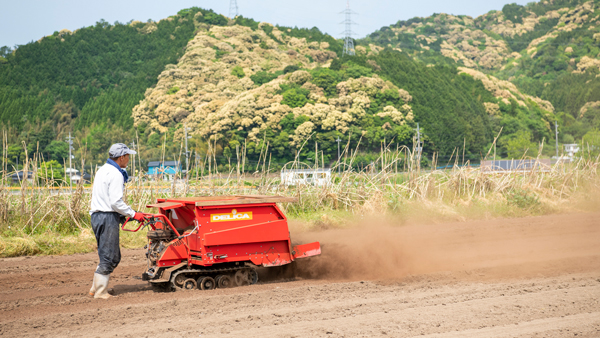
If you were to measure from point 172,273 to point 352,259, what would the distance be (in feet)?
9.20

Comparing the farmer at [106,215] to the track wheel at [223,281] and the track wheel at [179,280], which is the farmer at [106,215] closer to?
the track wheel at [179,280]

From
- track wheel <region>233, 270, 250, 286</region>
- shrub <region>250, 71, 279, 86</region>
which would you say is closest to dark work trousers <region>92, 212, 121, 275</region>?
track wheel <region>233, 270, 250, 286</region>

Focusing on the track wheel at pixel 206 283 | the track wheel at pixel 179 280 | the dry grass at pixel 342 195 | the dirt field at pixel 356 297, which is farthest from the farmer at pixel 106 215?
the dry grass at pixel 342 195

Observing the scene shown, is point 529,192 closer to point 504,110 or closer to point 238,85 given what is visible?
point 238,85

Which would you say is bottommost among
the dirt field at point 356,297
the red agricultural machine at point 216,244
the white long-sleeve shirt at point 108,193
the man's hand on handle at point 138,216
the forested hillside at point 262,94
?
the dirt field at point 356,297

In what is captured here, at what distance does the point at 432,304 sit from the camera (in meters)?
5.43

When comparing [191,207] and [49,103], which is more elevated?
[49,103]

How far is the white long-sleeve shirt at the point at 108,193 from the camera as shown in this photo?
5.87 meters

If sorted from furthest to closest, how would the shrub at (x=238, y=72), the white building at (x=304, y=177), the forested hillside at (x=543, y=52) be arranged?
the forested hillside at (x=543, y=52) → the shrub at (x=238, y=72) → the white building at (x=304, y=177)

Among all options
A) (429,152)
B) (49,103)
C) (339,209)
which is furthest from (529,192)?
(49,103)

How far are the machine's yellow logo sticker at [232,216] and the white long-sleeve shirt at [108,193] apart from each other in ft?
3.43

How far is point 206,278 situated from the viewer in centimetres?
636

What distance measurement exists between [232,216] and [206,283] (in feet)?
3.14

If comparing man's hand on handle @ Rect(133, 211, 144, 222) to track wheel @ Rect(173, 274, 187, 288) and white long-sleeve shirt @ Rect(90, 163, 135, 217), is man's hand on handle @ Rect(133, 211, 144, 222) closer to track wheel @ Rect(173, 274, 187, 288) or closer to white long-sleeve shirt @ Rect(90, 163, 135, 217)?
white long-sleeve shirt @ Rect(90, 163, 135, 217)
